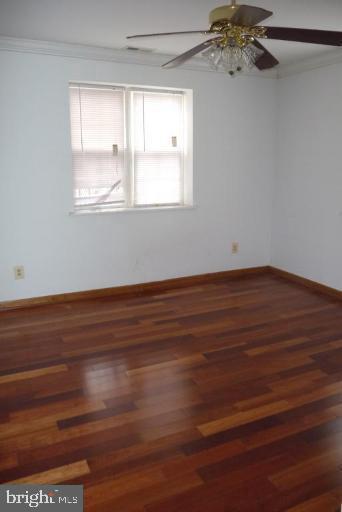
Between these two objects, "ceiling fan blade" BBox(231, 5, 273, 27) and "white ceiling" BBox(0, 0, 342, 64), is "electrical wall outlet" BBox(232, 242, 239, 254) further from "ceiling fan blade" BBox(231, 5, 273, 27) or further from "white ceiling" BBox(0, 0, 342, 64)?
"ceiling fan blade" BBox(231, 5, 273, 27)

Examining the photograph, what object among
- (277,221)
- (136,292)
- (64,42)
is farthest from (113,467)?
(277,221)

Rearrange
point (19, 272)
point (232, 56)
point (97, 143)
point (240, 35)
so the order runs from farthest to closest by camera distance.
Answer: point (97, 143) → point (19, 272) → point (232, 56) → point (240, 35)

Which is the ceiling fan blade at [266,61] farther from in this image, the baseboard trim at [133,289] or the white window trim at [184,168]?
the baseboard trim at [133,289]

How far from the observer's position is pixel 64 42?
3955 millimetres

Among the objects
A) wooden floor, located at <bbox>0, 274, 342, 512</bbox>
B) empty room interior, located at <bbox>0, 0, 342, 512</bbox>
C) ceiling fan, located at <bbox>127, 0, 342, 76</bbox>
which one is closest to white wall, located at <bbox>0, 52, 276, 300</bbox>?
empty room interior, located at <bbox>0, 0, 342, 512</bbox>

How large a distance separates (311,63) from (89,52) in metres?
2.26

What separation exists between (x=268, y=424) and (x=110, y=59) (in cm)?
353

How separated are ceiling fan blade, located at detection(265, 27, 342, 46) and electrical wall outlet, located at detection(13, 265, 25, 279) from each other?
3.02m

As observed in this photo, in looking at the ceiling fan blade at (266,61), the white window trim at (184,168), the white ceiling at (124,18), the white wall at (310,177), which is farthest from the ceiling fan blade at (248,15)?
the white wall at (310,177)

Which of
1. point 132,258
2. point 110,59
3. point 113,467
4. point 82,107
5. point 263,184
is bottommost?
point 113,467

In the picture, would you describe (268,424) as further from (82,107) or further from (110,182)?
(82,107)

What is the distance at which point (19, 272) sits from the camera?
4.24 metres

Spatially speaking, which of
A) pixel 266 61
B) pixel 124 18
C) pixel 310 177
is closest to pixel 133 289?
pixel 310 177

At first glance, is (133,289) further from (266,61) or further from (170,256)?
(266,61)
